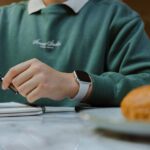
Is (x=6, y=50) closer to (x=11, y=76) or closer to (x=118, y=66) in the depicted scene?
(x=118, y=66)

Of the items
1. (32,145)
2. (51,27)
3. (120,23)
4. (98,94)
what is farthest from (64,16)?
(32,145)

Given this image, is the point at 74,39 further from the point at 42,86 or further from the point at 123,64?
the point at 42,86

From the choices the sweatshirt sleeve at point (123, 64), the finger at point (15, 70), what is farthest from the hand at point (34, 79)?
the sweatshirt sleeve at point (123, 64)

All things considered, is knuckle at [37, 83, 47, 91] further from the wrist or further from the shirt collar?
the shirt collar

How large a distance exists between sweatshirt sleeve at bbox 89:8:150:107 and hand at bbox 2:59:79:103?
116mm

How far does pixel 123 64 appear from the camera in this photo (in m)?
1.12

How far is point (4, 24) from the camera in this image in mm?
1297

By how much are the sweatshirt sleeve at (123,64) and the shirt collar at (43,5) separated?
12cm

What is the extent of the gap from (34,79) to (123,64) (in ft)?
1.22

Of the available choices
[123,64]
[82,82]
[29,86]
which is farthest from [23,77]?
[123,64]

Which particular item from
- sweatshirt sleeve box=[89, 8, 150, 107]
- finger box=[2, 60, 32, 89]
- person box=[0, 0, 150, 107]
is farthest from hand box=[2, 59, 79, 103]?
person box=[0, 0, 150, 107]

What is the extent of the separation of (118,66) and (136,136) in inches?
27.2

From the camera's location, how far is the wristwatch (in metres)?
0.88

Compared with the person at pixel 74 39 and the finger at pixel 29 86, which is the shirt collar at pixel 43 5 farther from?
the finger at pixel 29 86
